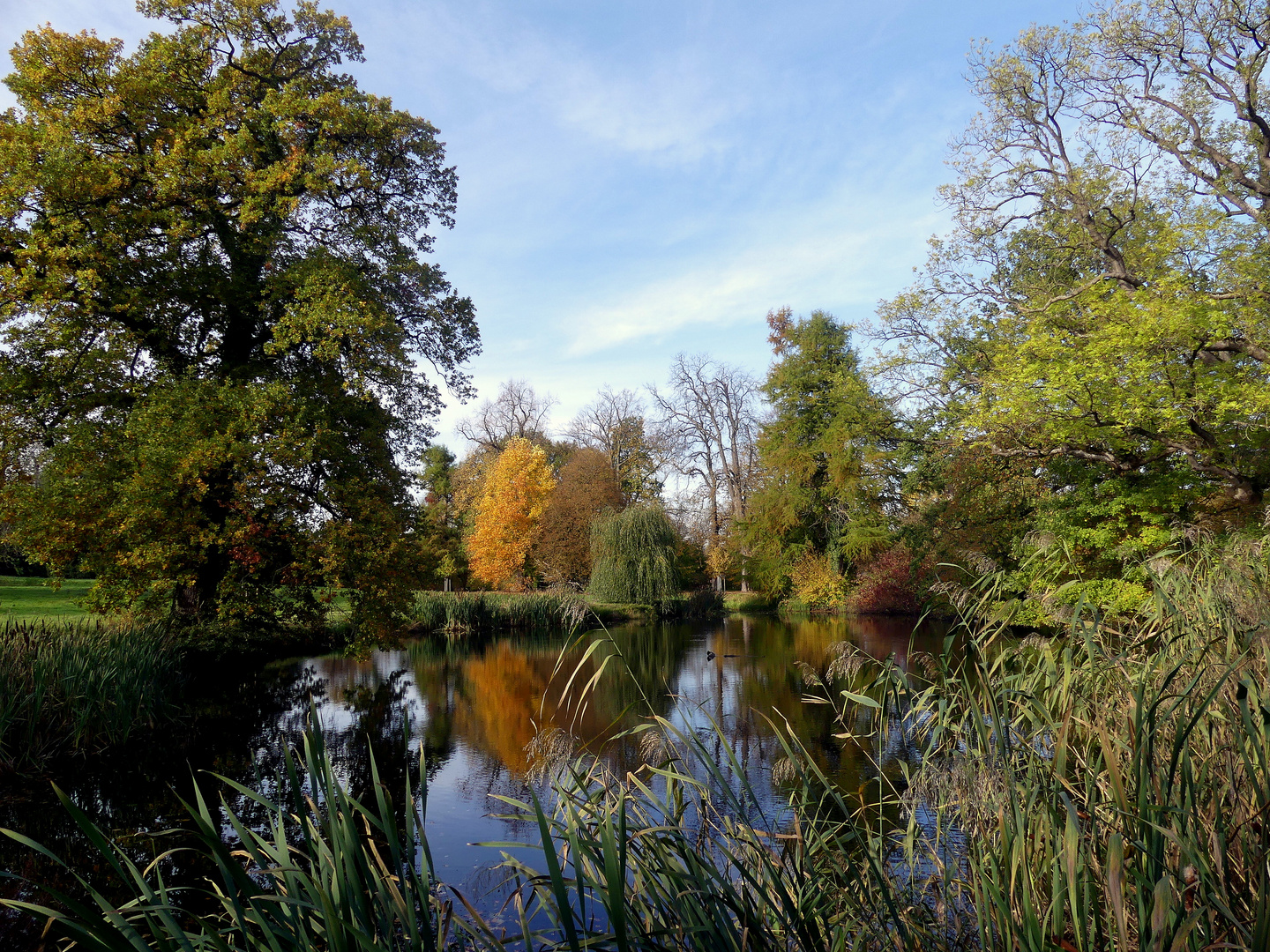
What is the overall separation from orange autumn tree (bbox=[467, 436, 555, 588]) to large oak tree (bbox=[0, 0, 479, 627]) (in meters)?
15.2

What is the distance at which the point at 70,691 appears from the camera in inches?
279

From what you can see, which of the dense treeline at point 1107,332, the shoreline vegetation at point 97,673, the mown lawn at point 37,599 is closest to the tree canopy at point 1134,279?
the dense treeline at point 1107,332

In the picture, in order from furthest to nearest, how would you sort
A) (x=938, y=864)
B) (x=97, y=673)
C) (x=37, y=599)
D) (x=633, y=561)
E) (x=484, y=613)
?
1. (x=633, y=561)
2. (x=484, y=613)
3. (x=37, y=599)
4. (x=97, y=673)
5. (x=938, y=864)

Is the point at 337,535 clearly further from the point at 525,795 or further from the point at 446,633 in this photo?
the point at 446,633

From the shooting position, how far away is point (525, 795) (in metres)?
6.84

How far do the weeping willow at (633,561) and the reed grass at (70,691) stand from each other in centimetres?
1688

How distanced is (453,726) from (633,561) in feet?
50.7

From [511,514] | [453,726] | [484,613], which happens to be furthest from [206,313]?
[511,514]

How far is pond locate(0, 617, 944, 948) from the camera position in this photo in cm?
582

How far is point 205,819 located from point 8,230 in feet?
38.1

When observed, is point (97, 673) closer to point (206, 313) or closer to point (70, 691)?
point (70, 691)

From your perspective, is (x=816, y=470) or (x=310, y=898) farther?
(x=816, y=470)

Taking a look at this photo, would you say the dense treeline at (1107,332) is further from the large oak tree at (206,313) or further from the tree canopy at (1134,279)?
the large oak tree at (206,313)

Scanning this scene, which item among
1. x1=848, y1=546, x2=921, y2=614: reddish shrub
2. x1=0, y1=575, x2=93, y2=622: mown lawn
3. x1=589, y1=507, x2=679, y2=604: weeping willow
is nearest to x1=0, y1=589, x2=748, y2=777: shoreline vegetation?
x1=0, y1=575, x2=93, y2=622: mown lawn
